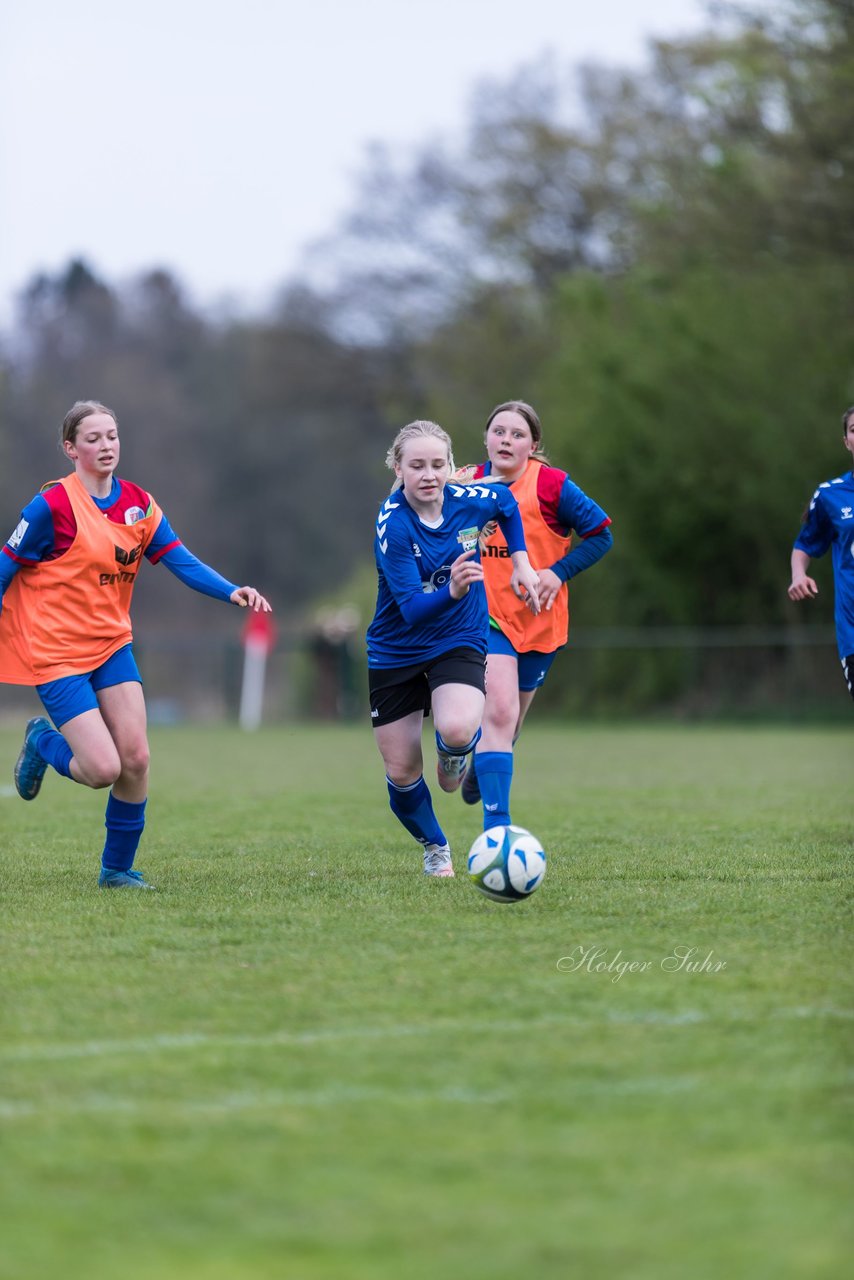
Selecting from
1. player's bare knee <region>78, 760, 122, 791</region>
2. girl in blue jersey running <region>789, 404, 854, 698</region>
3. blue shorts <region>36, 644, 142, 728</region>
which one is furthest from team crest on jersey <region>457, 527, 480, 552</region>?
girl in blue jersey running <region>789, 404, 854, 698</region>

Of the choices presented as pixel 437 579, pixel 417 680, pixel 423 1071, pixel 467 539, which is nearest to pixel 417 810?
pixel 417 680

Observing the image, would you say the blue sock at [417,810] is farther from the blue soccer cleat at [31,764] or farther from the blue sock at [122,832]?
the blue soccer cleat at [31,764]

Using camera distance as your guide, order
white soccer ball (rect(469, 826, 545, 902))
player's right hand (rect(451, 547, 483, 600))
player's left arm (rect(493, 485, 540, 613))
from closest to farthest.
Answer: white soccer ball (rect(469, 826, 545, 902)), player's right hand (rect(451, 547, 483, 600)), player's left arm (rect(493, 485, 540, 613))

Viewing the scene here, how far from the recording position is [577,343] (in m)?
28.1

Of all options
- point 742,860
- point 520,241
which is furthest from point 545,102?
point 742,860

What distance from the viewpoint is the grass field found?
2643 mm

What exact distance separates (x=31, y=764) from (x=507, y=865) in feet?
8.22

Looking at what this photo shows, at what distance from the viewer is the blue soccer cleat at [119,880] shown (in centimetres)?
670

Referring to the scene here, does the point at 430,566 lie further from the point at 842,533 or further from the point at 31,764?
the point at 842,533

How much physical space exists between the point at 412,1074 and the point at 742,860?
408 cm

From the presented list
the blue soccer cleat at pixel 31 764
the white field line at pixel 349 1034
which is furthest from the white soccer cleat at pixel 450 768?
the white field line at pixel 349 1034

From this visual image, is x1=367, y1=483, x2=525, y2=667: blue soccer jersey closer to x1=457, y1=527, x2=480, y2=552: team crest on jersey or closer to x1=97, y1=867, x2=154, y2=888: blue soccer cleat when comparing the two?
x1=457, y1=527, x2=480, y2=552: team crest on jersey

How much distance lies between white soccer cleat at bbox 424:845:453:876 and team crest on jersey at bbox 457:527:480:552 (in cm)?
128

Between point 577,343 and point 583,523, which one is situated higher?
point 577,343
